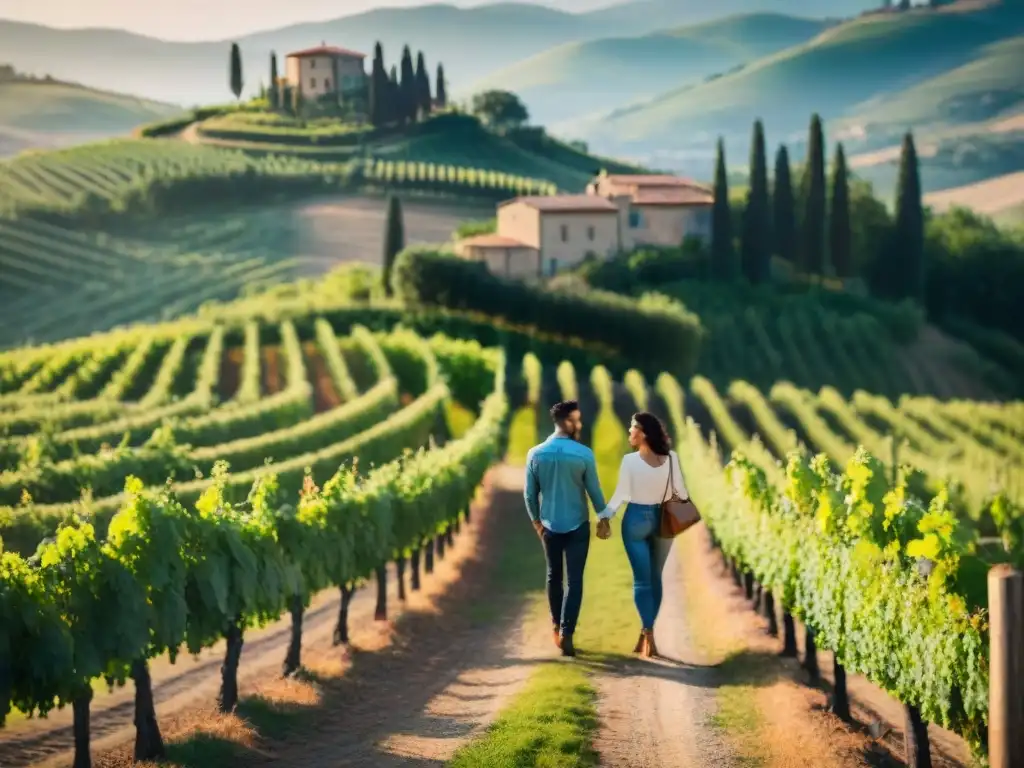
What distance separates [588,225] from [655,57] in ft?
329

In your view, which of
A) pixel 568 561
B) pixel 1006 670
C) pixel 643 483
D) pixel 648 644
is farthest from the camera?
pixel 648 644

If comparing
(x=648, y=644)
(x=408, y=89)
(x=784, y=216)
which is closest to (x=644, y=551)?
(x=648, y=644)

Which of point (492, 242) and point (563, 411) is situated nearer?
point (563, 411)

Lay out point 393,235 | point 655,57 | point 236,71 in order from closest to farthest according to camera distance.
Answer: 1. point 393,235
2. point 236,71
3. point 655,57

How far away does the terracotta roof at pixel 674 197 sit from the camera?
252 feet

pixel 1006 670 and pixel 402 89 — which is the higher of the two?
pixel 402 89

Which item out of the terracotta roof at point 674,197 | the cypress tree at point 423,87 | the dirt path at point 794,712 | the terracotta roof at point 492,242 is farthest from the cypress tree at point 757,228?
the dirt path at point 794,712

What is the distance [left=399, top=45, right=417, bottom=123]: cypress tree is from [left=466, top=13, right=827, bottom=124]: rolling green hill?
69.7 metres

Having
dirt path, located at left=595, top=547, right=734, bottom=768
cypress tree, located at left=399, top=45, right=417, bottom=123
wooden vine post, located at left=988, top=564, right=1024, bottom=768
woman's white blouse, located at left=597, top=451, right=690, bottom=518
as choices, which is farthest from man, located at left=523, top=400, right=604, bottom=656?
cypress tree, located at left=399, top=45, right=417, bottom=123

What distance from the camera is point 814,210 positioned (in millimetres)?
77500

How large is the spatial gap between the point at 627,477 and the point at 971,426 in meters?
39.4

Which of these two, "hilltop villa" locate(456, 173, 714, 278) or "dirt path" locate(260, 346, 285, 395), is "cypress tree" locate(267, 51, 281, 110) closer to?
"hilltop villa" locate(456, 173, 714, 278)

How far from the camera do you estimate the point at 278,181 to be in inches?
3351

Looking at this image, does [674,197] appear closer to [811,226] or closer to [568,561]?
[811,226]
